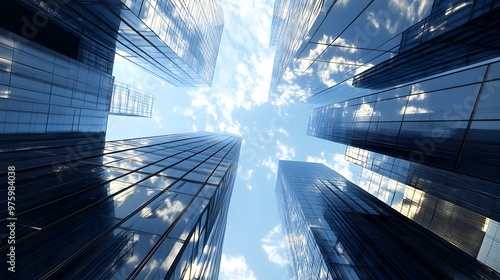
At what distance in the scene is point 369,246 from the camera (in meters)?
16.8

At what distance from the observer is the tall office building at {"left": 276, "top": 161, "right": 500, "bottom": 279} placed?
537 inches

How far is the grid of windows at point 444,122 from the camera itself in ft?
32.8

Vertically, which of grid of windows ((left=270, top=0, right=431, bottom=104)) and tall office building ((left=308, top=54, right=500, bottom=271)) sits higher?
grid of windows ((left=270, top=0, right=431, bottom=104))

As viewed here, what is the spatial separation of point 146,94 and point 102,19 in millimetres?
42078

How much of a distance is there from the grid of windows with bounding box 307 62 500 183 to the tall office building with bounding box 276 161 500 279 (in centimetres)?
607

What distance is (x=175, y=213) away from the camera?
10.3 meters

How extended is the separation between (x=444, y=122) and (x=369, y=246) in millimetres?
9397

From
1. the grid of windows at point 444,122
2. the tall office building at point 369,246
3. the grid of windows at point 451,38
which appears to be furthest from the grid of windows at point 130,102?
the grid of windows at point 451,38

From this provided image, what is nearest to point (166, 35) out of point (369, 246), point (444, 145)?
point (444, 145)

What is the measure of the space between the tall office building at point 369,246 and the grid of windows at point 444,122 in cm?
607

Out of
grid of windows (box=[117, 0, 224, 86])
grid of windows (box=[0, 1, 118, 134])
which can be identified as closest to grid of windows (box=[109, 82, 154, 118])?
grid of windows (box=[117, 0, 224, 86])

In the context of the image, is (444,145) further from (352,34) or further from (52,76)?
(52,76)

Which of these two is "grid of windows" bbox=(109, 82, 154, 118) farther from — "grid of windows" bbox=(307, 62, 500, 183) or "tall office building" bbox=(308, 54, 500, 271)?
"grid of windows" bbox=(307, 62, 500, 183)

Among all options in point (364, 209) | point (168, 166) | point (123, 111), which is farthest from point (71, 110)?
point (364, 209)
